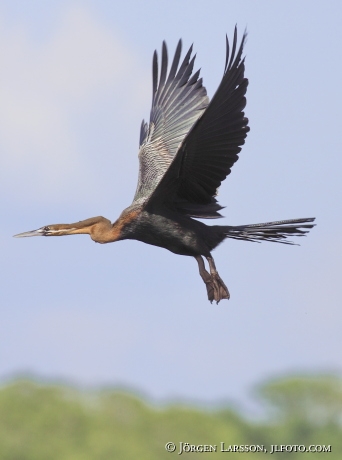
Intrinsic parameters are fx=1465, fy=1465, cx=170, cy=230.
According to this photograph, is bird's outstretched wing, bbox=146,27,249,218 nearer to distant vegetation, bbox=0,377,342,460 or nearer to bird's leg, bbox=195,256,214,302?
bird's leg, bbox=195,256,214,302

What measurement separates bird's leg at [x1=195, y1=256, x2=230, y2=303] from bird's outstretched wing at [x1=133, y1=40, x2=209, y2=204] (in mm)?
1951

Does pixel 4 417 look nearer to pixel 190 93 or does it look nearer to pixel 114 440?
pixel 114 440

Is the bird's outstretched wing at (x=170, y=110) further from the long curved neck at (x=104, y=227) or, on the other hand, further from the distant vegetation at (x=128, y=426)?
the distant vegetation at (x=128, y=426)

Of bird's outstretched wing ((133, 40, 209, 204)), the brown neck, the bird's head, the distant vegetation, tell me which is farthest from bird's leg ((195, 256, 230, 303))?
the distant vegetation

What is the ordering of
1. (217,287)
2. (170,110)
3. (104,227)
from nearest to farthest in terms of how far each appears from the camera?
(217,287), (104,227), (170,110)

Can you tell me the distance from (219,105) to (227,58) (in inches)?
20.7

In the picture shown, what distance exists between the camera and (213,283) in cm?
1496

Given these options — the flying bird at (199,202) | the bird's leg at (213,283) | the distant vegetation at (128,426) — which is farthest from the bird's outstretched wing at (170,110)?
the distant vegetation at (128,426)

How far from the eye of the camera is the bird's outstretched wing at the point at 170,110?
17.0 m

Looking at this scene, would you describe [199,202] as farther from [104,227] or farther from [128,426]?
[128,426]

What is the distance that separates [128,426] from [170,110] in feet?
147

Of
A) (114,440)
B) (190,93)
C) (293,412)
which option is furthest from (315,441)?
(190,93)

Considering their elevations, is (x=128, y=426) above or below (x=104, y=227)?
above

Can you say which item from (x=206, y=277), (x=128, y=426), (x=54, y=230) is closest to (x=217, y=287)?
(x=206, y=277)
